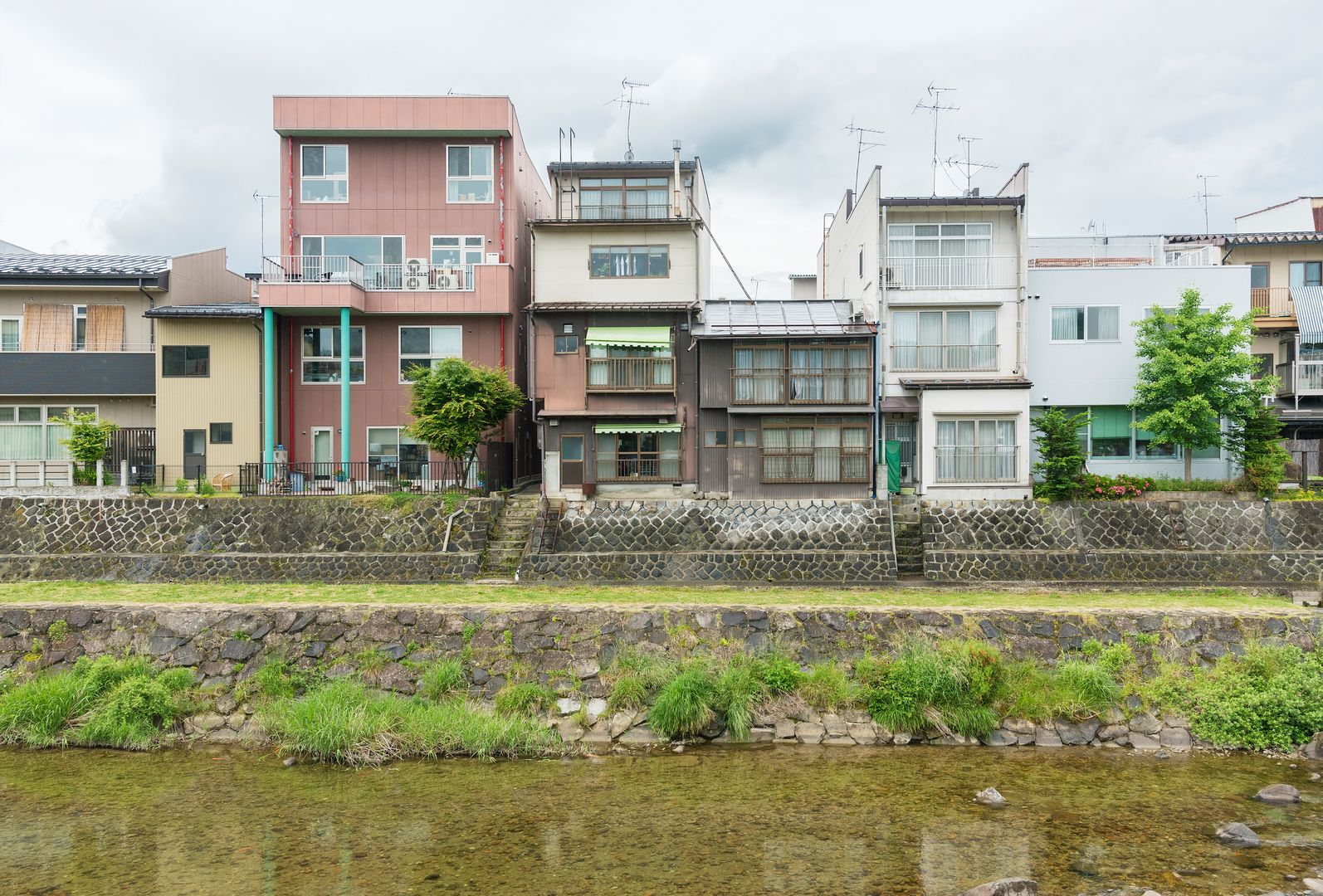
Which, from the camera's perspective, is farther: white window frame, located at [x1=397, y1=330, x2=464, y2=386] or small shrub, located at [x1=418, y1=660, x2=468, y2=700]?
white window frame, located at [x1=397, y1=330, x2=464, y2=386]

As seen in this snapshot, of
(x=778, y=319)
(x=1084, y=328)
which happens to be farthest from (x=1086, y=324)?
(x=778, y=319)

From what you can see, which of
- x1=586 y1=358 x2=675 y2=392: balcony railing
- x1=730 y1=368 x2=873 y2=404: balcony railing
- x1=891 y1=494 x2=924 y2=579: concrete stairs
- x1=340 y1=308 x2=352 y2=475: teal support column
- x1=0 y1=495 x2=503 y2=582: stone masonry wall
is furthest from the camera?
x1=340 y1=308 x2=352 y2=475: teal support column

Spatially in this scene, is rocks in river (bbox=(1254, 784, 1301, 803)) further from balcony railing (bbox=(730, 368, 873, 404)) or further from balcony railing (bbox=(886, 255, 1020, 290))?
balcony railing (bbox=(886, 255, 1020, 290))

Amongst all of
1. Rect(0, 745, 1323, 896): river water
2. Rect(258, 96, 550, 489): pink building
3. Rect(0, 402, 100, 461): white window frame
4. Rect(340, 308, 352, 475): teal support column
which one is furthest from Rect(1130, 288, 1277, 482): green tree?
Rect(0, 402, 100, 461): white window frame

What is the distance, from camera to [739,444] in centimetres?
2784

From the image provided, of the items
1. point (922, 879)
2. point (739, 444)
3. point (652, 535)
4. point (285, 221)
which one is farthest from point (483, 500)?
point (922, 879)

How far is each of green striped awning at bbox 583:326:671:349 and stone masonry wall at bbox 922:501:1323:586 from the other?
10650mm

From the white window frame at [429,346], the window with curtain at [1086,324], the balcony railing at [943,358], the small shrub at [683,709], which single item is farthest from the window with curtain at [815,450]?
the small shrub at [683,709]

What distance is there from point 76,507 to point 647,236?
20278mm

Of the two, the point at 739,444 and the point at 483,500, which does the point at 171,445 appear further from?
the point at 739,444

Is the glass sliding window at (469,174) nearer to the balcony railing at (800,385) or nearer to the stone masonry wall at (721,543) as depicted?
the balcony railing at (800,385)

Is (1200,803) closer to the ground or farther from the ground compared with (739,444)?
closer to the ground

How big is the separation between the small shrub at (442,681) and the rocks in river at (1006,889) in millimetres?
9703

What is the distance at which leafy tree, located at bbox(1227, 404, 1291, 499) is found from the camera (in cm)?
2566
